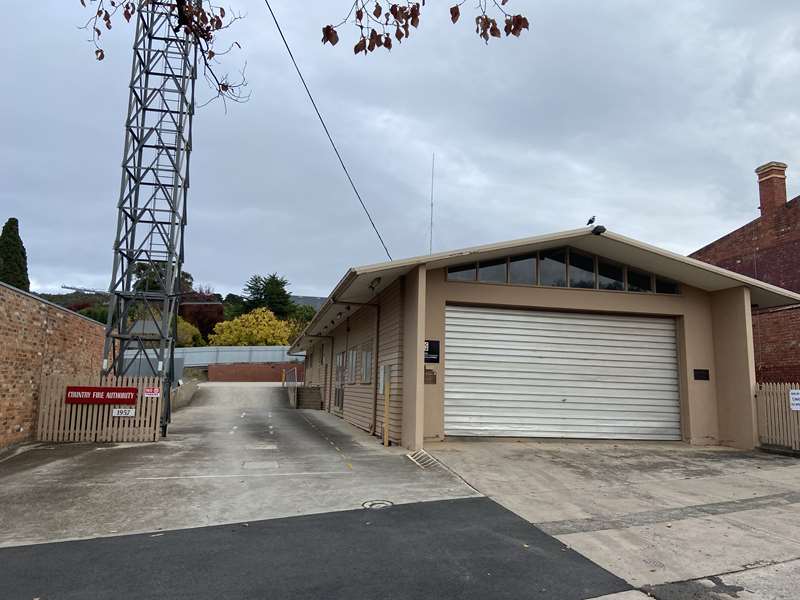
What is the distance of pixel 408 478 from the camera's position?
28.0 ft

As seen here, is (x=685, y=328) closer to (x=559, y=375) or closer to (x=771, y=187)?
(x=559, y=375)

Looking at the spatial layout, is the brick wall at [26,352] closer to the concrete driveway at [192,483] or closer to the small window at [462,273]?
the concrete driveway at [192,483]

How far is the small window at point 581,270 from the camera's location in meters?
13.2

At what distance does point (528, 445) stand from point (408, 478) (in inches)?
163

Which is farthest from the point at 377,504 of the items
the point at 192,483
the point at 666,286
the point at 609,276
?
the point at 666,286

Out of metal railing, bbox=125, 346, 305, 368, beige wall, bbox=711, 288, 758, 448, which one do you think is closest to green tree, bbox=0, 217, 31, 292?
metal railing, bbox=125, 346, 305, 368

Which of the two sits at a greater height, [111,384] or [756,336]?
[756,336]

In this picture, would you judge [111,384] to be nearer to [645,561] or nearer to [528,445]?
[528,445]

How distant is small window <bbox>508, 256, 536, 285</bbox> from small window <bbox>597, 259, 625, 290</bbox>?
1663 millimetres

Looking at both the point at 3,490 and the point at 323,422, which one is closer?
the point at 3,490

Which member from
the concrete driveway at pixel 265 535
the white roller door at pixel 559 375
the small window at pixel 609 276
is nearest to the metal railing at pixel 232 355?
the white roller door at pixel 559 375

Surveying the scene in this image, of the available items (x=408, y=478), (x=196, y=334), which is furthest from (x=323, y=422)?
(x=196, y=334)

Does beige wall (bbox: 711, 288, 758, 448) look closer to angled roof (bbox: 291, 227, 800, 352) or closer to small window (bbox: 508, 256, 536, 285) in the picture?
angled roof (bbox: 291, 227, 800, 352)

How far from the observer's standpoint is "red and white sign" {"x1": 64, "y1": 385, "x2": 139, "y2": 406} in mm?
12164
